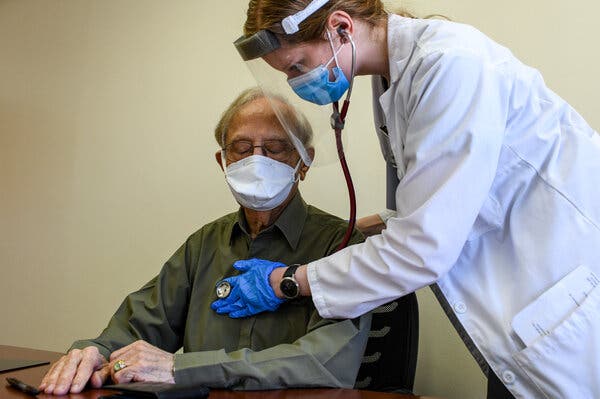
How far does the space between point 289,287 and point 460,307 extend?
0.34 m

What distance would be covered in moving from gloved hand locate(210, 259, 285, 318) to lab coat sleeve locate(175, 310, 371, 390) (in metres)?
0.14

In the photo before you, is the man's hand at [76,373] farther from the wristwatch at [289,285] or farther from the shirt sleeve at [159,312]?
the wristwatch at [289,285]

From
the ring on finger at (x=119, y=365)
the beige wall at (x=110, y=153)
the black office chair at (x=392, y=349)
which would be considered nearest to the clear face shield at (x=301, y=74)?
the black office chair at (x=392, y=349)

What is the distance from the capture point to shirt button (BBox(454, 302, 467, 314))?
46.4 inches

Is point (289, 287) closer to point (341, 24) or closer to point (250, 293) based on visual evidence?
point (250, 293)

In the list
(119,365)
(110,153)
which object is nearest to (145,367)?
(119,365)

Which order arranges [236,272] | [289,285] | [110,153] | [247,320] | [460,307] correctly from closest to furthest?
[460,307], [289,285], [247,320], [236,272], [110,153]

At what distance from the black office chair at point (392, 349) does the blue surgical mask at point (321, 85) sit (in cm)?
50

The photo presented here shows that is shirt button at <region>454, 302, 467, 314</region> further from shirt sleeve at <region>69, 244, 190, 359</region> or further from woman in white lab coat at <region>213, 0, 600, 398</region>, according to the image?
shirt sleeve at <region>69, 244, 190, 359</region>

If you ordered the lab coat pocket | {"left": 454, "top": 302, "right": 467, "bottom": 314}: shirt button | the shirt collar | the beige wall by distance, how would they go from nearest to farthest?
the lab coat pocket
{"left": 454, "top": 302, "right": 467, "bottom": 314}: shirt button
the shirt collar
the beige wall

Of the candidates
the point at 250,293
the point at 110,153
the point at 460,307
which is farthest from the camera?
the point at 110,153

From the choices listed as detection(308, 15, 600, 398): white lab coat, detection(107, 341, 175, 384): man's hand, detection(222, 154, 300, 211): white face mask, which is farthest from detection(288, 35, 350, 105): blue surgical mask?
detection(107, 341, 175, 384): man's hand

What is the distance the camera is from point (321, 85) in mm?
1306

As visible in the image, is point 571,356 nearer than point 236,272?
Yes
